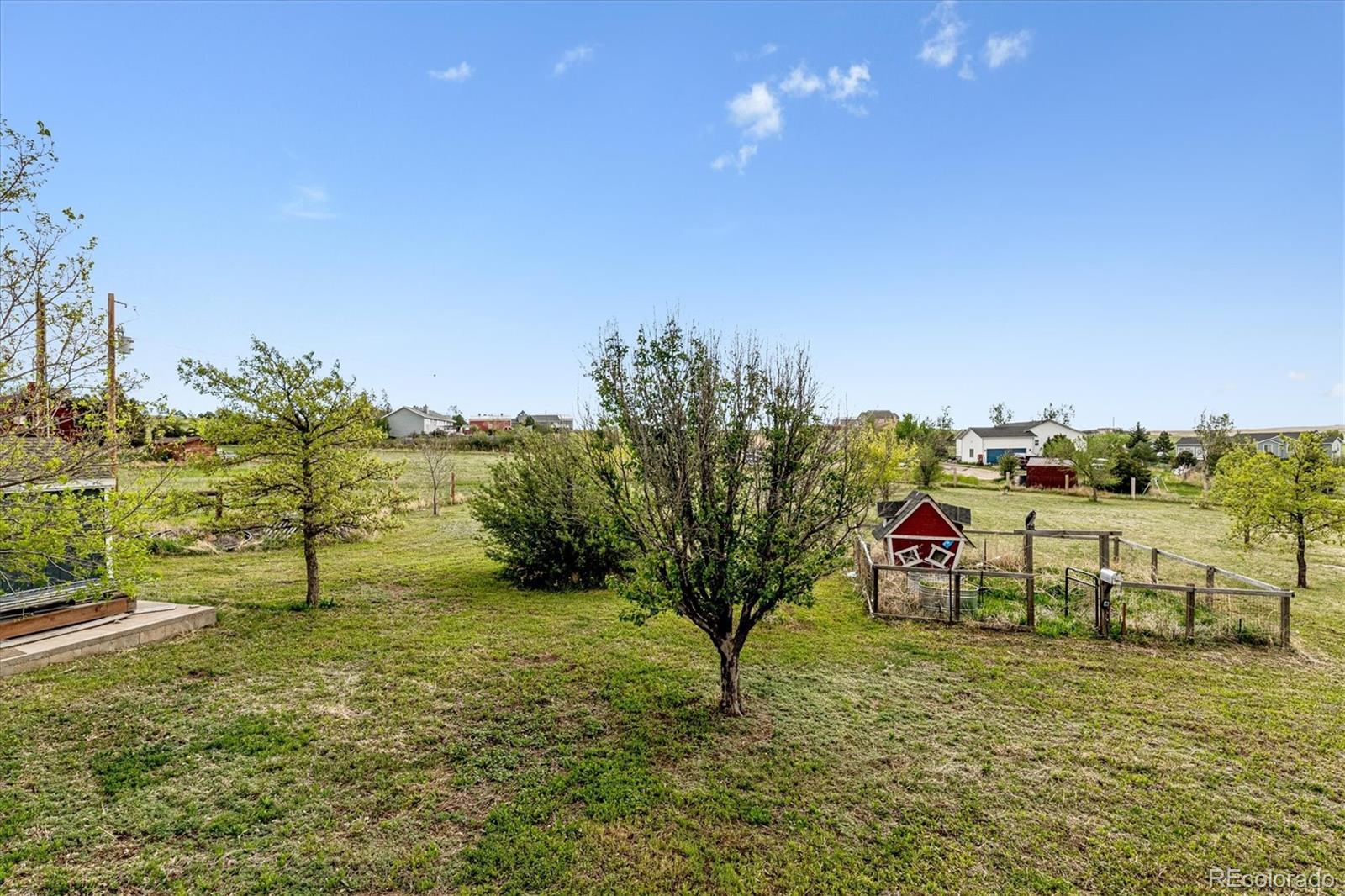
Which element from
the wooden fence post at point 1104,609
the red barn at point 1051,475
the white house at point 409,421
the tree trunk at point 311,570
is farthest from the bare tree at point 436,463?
the white house at point 409,421

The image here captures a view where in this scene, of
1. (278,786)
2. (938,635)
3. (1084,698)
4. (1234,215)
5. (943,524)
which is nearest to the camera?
(278,786)

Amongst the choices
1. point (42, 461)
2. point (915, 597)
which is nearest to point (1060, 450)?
point (915, 597)

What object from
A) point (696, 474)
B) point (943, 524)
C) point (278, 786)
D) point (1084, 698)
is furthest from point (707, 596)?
point (943, 524)

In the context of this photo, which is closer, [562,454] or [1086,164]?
[562,454]

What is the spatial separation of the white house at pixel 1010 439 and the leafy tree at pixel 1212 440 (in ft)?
48.9

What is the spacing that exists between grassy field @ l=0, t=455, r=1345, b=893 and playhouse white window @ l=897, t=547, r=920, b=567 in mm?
2788

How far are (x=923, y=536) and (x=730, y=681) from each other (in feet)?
23.5

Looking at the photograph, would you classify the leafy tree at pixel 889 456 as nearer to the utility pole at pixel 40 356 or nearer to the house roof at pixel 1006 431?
the utility pole at pixel 40 356

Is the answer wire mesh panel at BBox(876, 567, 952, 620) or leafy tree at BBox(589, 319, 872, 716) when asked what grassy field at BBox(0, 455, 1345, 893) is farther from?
leafy tree at BBox(589, 319, 872, 716)

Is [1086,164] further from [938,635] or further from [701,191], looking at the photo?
[938,635]

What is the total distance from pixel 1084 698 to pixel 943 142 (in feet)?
54.2

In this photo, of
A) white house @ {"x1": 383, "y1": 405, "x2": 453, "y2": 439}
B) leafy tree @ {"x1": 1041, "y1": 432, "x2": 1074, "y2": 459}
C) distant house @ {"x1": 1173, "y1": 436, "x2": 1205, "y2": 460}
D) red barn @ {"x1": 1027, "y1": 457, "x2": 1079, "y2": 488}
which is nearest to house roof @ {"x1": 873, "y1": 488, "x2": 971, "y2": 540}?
red barn @ {"x1": 1027, "y1": 457, "x2": 1079, "y2": 488}

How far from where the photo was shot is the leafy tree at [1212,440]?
1355 inches

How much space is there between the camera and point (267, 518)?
9.17 m
